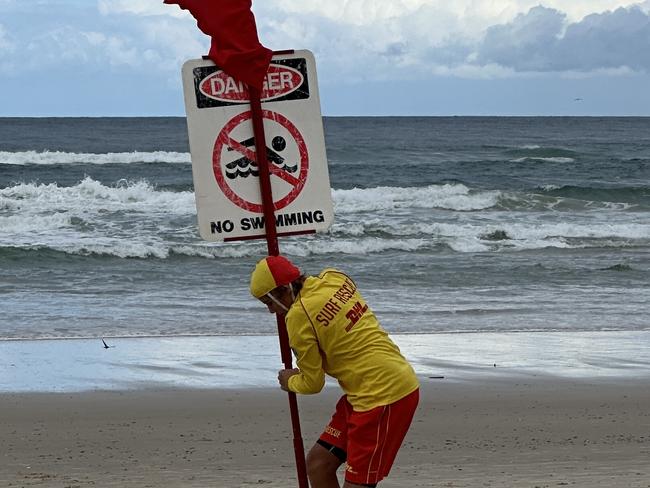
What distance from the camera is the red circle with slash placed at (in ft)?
14.6

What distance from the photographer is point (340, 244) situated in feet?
71.6

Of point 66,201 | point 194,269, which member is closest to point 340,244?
point 194,269

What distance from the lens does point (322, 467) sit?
15.0 feet

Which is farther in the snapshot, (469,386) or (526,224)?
(526,224)

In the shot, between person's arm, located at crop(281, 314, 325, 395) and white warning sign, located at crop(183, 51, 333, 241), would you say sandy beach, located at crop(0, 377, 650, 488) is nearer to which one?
person's arm, located at crop(281, 314, 325, 395)

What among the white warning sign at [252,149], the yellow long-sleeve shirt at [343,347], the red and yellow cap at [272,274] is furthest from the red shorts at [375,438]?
the white warning sign at [252,149]

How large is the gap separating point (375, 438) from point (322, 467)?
0.34 meters

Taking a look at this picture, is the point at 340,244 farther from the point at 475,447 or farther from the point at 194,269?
the point at 475,447

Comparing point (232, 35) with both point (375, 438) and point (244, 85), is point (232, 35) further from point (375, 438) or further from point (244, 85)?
point (375, 438)

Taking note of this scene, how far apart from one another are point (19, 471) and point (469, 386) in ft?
13.3

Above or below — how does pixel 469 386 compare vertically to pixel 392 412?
below

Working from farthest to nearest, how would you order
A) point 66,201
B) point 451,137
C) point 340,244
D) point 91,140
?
point 451,137 → point 91,140 → point 66,201 → point 340,244

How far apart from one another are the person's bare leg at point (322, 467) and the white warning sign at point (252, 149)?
3.05 ft

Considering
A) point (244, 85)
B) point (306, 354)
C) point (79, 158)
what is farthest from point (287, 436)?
point (79, 158)
